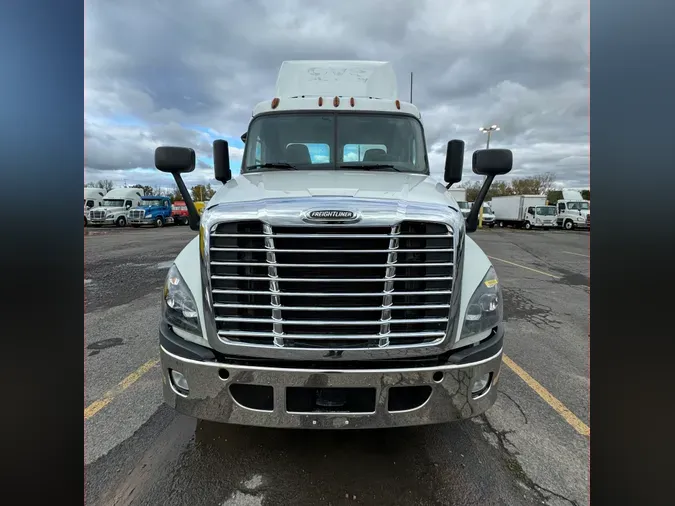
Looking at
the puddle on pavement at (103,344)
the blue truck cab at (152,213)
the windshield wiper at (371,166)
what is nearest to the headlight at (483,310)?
the windshield wiper at (371,166)

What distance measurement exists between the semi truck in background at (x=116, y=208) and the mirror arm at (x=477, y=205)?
3249 centimetres

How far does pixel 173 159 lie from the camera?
3002 mm

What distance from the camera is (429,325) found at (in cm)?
211

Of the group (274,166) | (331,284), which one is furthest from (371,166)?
(331,284)

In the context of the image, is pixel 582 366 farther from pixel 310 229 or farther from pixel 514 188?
pixel 514 188

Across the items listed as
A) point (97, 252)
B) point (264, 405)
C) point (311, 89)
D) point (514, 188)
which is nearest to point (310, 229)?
point (264, 405)

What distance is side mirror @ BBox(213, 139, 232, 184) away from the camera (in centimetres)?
423

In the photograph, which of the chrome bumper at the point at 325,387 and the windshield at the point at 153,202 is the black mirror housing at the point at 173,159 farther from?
the windshield at the point at 153,202

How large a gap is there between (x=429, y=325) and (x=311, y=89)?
3.40m

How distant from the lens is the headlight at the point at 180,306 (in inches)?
84.1

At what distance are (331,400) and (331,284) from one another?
2.18 feet

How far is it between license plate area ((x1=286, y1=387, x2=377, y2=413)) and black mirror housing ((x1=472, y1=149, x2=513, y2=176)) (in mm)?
2186

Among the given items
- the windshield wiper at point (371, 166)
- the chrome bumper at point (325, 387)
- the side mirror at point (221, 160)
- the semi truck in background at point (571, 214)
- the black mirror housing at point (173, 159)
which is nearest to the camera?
the chrome bumper at point (325, 387)
